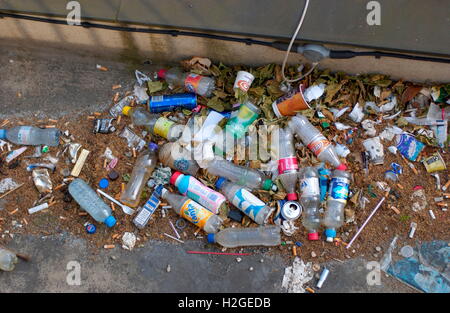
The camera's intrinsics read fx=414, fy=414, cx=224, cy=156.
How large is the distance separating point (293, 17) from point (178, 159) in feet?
4.90

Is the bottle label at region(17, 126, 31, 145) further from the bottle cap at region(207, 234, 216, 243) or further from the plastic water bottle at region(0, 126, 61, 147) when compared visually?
the bottle cap at region(207, 234, 216, 243)

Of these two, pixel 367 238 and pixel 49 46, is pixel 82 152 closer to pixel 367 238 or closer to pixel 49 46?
pixel 49 46

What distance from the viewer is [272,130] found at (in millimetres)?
3605

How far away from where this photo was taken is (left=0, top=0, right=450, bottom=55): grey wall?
10.7ft

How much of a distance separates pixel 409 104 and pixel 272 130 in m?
1.25

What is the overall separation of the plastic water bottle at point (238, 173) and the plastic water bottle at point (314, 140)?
0.47 m

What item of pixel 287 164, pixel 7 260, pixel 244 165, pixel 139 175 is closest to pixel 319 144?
pixel 287 164

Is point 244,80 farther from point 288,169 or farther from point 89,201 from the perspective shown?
point 89,201

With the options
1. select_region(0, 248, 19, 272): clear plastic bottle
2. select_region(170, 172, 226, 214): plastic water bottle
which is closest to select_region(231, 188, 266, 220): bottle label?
select_region(170, 172, 226, 214): plastic water bottle

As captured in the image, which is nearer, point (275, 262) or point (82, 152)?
point (275, 262)

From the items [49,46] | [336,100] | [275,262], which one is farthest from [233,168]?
[49,46]

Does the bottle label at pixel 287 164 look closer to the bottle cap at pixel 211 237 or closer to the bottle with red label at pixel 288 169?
the bottle with red label at pixel 288 169

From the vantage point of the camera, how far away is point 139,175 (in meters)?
3.51

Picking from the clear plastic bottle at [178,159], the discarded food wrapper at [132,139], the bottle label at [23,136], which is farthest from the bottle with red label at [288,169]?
the bottle label at [23,136]
